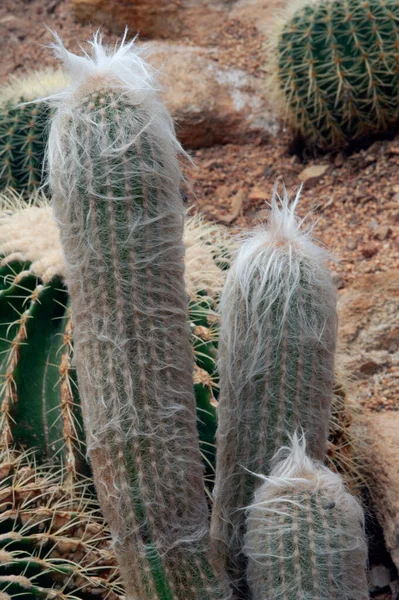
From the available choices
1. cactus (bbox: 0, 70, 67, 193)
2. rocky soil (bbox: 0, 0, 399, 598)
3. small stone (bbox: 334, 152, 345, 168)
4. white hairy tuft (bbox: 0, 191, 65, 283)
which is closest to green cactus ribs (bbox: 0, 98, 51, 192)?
cactus (bbox: 0, 70, 67, 193)

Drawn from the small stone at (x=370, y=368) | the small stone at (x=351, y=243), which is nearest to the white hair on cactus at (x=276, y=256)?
the small stone at (x=370, y=368)

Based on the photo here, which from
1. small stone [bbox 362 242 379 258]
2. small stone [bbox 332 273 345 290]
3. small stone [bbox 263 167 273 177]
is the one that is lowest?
small stone [bbox 332 273 345 290]

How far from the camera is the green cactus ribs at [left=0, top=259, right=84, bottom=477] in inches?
Result: 99.8

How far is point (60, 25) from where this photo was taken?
237 inches

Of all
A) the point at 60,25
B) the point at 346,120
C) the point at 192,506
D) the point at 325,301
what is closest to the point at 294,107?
the point at 346,120

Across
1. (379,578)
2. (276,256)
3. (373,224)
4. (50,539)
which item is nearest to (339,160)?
(373,224)

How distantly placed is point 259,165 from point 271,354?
3043 millimetres

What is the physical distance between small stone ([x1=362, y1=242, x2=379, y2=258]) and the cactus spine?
2.06 meters

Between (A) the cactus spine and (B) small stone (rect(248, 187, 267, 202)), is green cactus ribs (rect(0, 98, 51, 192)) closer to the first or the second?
(B) small stone (rect(248, 187, 267, 202))

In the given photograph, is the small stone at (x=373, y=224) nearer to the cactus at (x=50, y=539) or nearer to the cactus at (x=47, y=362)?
the cactus at (x=47, y=362)

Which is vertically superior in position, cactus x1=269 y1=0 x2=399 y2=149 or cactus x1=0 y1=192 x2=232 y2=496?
cactus x1=269 y1=0 x2=399 y2=149

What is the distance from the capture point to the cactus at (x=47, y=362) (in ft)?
8.30

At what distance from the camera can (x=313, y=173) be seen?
459 centimetres

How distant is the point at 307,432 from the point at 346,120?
2730 millimetres
